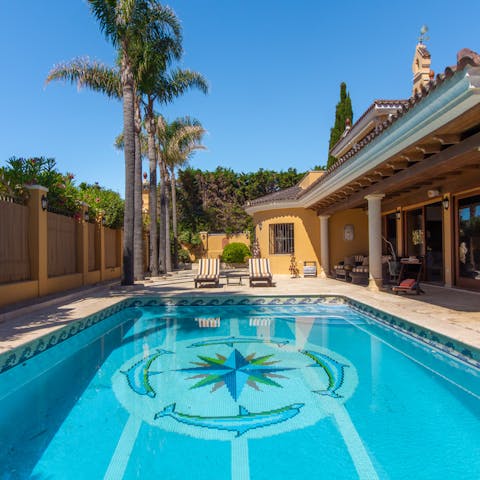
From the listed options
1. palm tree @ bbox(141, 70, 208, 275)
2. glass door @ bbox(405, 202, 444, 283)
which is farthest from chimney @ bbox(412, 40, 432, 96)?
palm tree @ bbox(141, 70, 208, 275)

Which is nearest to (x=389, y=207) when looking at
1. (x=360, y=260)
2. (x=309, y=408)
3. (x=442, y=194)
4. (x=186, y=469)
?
(x=360, y=260)

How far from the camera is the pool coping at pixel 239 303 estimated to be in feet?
15.8

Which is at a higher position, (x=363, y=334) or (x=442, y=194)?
(x=442, y=194)

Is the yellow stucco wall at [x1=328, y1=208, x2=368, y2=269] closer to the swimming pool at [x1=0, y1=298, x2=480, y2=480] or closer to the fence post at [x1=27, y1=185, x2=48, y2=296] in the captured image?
the swimming pool at [x1=0, y1=298, x2=480, y2=480]

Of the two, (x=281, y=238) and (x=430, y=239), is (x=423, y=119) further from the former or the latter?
(x=281, y=238)

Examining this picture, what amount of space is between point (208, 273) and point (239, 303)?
120 inches

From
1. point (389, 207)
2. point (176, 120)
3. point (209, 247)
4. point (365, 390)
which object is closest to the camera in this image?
point (365, 390)

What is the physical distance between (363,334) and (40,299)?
750cm

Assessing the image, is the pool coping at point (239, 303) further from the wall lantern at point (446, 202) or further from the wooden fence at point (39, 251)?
the wall lantern at point (446, 202)

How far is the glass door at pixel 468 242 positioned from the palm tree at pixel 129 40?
1028cm

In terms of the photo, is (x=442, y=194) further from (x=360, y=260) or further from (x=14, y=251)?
(x=14, y=251)

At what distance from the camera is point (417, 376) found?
4691 millimetres

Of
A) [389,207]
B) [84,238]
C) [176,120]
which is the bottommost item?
[84,238]

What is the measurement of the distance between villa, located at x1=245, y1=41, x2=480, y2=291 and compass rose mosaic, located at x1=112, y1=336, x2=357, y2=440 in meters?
4.10
